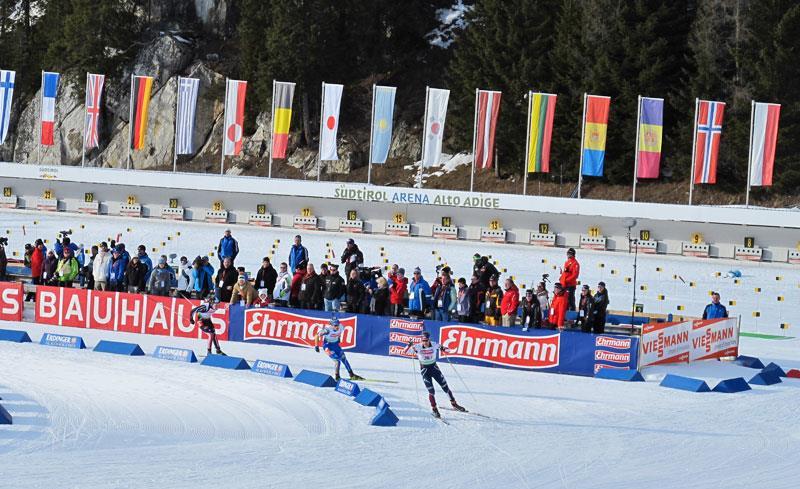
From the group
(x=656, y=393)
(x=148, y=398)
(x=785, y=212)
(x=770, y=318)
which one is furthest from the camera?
(x=785, y=212)

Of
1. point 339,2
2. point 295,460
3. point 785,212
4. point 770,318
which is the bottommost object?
point 295,460

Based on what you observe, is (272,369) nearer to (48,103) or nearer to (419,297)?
(419,297)

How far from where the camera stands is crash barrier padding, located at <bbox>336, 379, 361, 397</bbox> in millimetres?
18531

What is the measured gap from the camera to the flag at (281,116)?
40.2 m

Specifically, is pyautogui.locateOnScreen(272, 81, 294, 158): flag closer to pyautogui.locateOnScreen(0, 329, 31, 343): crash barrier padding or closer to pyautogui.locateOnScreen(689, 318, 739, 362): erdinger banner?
pyautogui.locateOnScreen(0, 329, 31, 343): crash barrier padding

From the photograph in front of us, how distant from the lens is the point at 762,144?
36031mm

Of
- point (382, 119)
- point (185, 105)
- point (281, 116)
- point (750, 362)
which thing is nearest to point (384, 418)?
point (750, 362)

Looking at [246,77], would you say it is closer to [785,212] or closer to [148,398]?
[785,212]

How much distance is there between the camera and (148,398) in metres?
18.0

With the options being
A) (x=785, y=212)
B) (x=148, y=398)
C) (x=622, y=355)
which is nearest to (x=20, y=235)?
(x=148, y=398)

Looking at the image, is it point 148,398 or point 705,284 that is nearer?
point 148,398

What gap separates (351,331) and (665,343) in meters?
6.41

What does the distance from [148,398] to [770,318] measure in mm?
16623

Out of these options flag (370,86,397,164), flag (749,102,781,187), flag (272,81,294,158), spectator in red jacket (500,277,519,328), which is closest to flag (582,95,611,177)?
flag (749,102,781,187)
